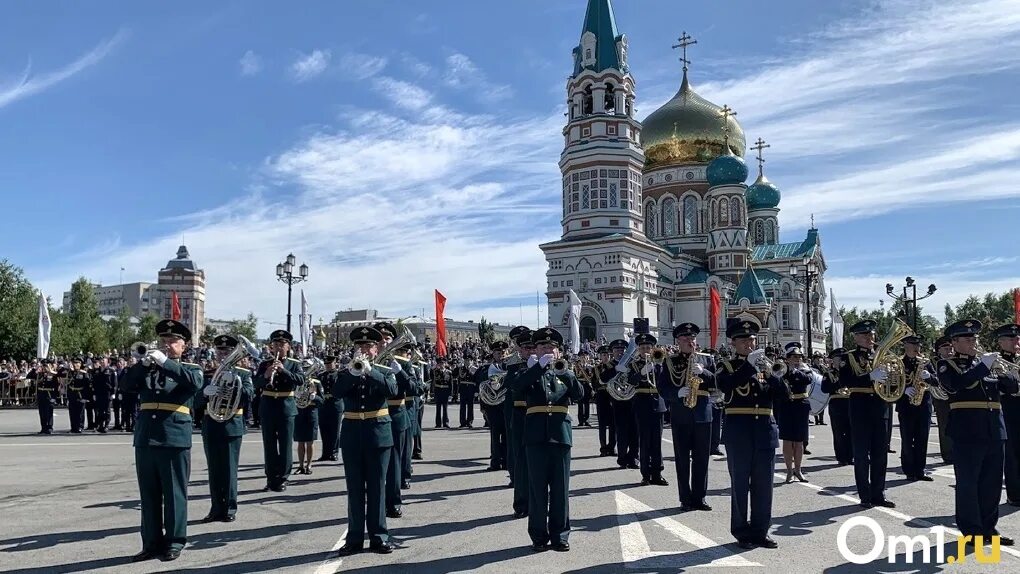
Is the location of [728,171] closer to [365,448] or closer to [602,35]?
[602,35]

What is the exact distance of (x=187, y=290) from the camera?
158m

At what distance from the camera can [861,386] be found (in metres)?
10.7

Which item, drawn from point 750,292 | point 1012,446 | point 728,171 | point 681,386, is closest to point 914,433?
point 1012,446

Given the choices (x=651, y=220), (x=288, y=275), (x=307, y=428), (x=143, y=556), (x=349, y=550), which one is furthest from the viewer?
(x=651, y=220)

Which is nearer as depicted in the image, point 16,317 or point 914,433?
point 914,433

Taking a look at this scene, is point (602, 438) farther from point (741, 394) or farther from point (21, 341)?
point (21, 341)

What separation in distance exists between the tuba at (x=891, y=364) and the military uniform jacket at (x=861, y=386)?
0.10 metres

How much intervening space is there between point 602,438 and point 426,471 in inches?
161

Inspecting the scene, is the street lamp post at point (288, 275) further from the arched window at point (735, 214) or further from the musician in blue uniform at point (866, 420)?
the arched window at point (735, 214)

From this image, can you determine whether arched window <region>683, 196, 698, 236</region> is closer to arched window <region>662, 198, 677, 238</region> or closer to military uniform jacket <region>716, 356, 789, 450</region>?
arched window <region>662, 198, 677, 238</region>

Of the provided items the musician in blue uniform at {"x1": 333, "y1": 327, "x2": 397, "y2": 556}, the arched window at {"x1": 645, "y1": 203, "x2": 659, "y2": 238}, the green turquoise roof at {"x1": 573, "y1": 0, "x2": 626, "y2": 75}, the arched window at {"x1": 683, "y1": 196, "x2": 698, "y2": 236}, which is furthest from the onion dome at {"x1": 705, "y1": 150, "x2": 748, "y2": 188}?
the musician in blue uniform at {"x1": 333, "y1": 327, "x2": 397, "y2": 556}

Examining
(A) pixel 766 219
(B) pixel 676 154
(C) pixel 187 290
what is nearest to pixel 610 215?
(B) pixel 676 154

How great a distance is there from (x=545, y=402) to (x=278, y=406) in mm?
4743

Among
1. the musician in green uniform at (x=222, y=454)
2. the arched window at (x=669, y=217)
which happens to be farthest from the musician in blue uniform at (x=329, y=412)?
the arched window at (x=669, y=217)
